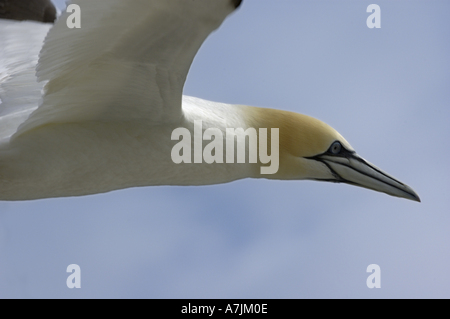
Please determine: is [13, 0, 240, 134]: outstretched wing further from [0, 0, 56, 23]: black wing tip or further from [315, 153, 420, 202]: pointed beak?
[0, 0, 56, 23]: black wing tip

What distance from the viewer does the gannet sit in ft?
16.4

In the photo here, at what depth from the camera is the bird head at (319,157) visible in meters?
6.97

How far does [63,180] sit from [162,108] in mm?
1172

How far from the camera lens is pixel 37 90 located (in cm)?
736

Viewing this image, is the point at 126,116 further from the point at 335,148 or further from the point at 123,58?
the point at 335,148

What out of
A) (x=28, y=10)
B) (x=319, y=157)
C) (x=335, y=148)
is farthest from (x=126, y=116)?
(x=28, y=10)

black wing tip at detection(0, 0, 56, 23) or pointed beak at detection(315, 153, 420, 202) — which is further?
black wing tip at detection(0, 0, 56, 23)

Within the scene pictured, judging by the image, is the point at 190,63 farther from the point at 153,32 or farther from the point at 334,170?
the point at 334,170

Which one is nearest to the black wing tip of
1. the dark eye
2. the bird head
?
the bird head

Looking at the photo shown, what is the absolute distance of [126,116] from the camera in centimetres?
609

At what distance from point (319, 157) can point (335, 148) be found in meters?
0.21

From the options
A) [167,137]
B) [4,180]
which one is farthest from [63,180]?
[167,137]

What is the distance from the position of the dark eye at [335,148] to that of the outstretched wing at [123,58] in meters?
1.97

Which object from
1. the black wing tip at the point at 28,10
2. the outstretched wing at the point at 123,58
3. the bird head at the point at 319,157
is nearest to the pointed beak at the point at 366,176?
the bird head at the point at 319,157
